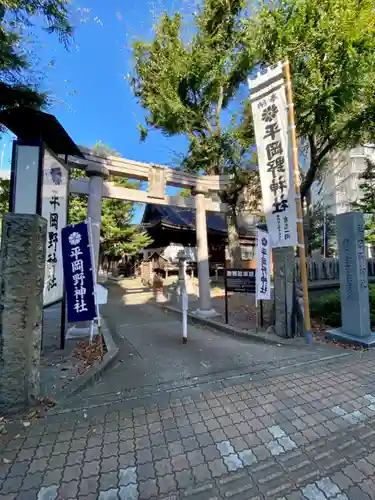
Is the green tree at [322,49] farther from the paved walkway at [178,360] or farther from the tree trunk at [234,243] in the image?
the paved walkway at [178,360]

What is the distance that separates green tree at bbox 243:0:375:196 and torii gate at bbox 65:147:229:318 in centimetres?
379

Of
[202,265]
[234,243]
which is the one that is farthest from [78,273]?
[234,243]

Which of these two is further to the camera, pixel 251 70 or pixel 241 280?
pixel 251 70

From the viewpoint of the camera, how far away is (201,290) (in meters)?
7.86

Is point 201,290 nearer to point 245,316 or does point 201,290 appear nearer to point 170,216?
point 245,316

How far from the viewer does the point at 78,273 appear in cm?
447

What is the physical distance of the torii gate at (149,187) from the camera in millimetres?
6055

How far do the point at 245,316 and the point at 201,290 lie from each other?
4.77 feet

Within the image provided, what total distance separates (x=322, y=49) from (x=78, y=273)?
981 centimetres

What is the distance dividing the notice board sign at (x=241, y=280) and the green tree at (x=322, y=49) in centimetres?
591

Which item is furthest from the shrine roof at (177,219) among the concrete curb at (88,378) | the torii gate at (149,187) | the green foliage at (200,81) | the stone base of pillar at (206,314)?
the concrete curb at (88,378)

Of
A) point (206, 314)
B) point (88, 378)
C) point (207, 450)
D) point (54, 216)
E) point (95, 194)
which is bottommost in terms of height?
point (207, 450)

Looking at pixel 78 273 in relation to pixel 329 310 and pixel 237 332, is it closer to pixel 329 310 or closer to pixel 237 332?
pixel 237 332

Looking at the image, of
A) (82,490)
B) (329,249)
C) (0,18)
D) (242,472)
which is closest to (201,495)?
(242,472)
